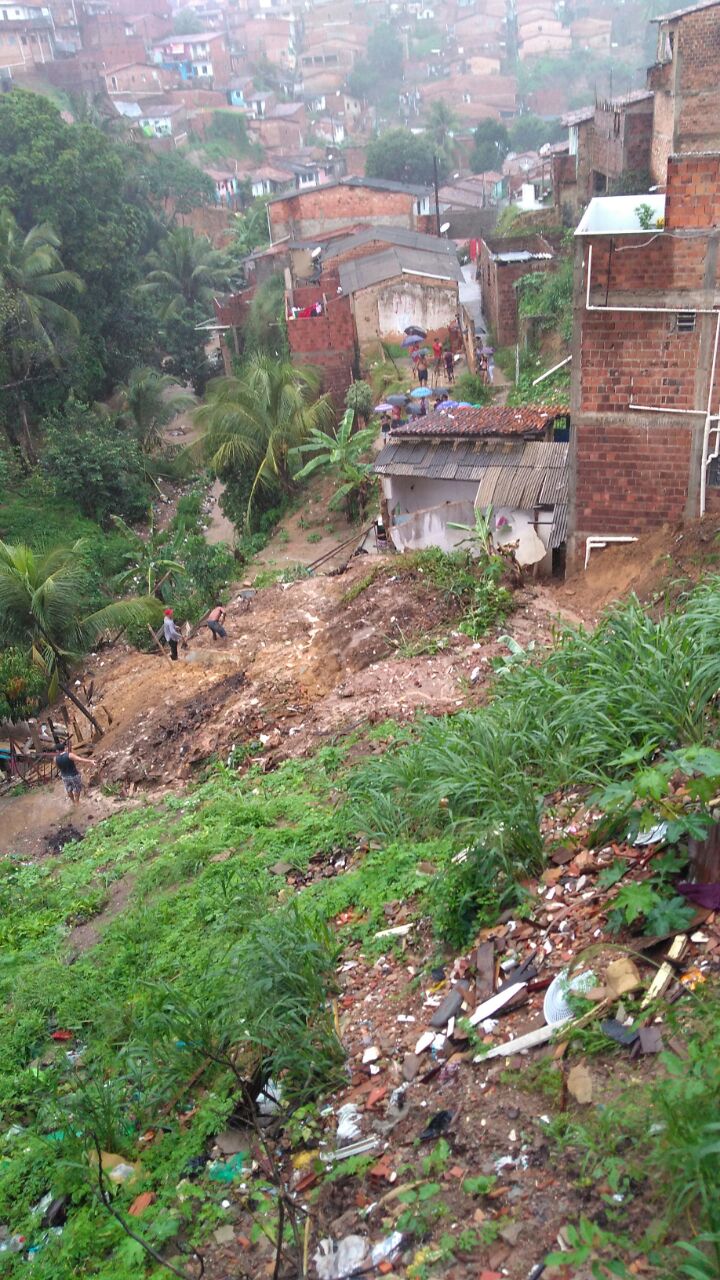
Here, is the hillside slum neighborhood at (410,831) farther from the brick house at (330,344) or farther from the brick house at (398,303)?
the brick house at (398,303)

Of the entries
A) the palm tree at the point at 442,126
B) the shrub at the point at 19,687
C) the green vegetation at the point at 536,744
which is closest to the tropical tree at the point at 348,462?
the shrub at the point at 19,687

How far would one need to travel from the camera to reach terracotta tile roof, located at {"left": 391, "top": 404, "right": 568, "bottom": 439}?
471 inches

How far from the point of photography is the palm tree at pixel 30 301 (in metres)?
22.1

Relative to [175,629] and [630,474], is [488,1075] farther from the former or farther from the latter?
[175,629]

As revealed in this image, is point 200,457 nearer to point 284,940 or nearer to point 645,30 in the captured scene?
point 284,940

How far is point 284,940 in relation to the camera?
451 centimetres

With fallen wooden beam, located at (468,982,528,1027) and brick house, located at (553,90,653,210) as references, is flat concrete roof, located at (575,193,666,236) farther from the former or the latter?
brick house, located at (553,90,653,210)

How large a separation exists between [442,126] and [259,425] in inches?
1954

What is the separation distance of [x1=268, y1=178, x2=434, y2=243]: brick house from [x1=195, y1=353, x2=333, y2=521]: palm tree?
62.5ft

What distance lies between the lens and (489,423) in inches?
485

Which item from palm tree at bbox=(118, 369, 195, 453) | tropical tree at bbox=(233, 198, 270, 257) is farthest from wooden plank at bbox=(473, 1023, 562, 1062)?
tropical tree at bbox=(233, 198, 270, 257)

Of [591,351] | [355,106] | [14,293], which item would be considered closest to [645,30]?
[355,106]

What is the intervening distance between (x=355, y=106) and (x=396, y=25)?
18.5 metres

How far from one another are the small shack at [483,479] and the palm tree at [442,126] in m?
49.5
